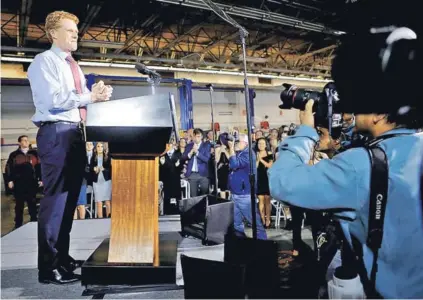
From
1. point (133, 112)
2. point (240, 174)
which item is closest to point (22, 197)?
point (240, 174)

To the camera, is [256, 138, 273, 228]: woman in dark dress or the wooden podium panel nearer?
the wooden podium panel

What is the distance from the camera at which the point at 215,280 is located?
1521 millimetres

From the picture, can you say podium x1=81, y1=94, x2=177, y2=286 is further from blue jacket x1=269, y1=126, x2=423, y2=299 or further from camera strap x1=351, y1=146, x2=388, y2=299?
camera strap x1=351, y1=146, x2=388, y2=299

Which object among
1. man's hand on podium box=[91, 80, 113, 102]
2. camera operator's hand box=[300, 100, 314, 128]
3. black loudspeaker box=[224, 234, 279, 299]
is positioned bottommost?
black loudspeaker box=[224, 234, 279, 299]

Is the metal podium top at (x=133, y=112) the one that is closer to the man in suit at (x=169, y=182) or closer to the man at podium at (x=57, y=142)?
the man at podium at (x=57, y=142)

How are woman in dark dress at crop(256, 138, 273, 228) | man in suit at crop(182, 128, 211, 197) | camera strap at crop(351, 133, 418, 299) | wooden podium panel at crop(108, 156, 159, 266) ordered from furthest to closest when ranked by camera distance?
1. man in suit at crop(182, 128, 211, 197)
2. woman in dark dress at crop(256, 138, 273, 228)
3. wooden podium panel at crop(108, 156, 159, 266)
4. camera strap at crop(351, 133, 418, 299)

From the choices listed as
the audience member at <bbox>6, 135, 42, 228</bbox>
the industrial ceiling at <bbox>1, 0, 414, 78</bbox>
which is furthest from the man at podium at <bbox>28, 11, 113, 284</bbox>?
the industrial ceiling at <bbox>1, 0, 414, 78</bbox>

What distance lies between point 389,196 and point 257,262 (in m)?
1.06

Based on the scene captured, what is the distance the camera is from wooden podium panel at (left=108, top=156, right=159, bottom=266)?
2.02 meters

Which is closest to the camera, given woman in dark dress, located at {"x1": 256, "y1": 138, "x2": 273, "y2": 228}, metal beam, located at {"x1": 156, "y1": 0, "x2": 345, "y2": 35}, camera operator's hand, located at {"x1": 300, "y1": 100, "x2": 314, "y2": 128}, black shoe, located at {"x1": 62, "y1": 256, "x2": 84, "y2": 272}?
camera operator's hand, located at {"x1": 300, "y1": 100, "x2": 314, "y2": 128}

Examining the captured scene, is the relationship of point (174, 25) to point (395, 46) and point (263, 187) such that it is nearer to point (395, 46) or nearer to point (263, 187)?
point (263, 187)

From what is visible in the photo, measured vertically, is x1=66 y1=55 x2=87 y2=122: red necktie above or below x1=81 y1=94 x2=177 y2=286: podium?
above

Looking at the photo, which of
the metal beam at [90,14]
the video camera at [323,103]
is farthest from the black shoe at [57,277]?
the metal beam at [90,14]

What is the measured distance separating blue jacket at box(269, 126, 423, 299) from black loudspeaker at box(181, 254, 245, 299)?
621mm
